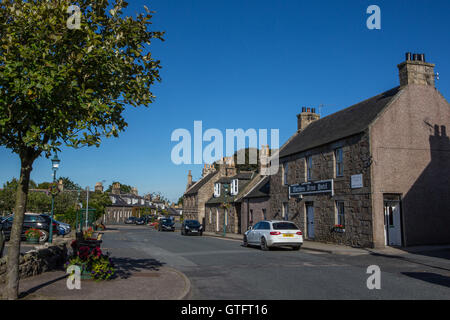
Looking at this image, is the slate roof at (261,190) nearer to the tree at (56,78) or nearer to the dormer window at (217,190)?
the dormer window at (217,190)

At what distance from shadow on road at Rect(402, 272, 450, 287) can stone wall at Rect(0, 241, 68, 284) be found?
10631 mm

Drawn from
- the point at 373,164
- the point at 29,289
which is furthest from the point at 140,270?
the point at 373,164

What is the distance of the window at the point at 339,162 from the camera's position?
21994 mm

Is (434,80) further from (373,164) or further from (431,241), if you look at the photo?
(431,241)

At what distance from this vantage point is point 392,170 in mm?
19781

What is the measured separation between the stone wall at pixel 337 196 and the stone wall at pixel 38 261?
14659 mm

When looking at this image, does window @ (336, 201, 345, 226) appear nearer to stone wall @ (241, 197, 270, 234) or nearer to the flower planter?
stone wall @ (241, 197, 270, 234)

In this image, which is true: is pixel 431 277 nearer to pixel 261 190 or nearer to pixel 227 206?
pixel 261 190

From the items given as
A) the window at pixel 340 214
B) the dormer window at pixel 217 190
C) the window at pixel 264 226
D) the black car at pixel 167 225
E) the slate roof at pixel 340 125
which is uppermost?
the slate roof at pixel 340 125

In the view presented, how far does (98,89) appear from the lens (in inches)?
316

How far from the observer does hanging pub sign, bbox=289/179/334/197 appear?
22.7m

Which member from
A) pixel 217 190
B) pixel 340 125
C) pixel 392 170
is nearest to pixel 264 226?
pixel 392 170

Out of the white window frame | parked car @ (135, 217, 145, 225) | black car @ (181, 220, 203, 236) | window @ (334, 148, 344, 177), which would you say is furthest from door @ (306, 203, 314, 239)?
parked car @ (135, 217, 145, 225)

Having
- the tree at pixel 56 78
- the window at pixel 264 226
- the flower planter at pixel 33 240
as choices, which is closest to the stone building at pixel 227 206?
the window at pixel 264 226
